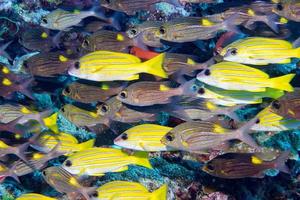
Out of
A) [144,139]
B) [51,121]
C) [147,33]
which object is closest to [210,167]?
[144,139]

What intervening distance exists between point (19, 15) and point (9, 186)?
2804mm

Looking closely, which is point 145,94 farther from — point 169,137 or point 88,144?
point 88,144

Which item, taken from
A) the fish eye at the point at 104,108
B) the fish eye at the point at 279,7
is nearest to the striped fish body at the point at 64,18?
the fish eye at the point at 104,108

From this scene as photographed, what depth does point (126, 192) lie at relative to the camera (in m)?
3.86

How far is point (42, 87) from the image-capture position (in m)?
5.24

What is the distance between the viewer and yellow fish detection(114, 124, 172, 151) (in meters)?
4.02

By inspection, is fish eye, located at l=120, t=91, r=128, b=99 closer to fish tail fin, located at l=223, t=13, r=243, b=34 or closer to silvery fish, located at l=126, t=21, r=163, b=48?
silvery fish, located at l=126, t=21, r=163, b=48

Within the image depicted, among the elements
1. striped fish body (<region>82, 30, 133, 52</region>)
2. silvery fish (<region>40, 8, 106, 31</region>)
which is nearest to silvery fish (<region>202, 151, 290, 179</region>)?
striped fish body (<region>82, 30, 133, 52</region>)

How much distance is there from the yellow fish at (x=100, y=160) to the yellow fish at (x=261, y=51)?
1.47 metres

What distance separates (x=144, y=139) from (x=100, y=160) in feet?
1.72

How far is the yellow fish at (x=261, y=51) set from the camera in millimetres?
3744

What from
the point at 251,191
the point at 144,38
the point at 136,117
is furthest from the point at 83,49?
the point at 251,191

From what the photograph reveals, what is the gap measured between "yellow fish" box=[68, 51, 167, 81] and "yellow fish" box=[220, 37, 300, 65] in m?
0.75

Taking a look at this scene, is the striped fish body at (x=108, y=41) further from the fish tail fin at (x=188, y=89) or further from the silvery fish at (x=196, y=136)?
the silvery fish at (x=196, y=136)
